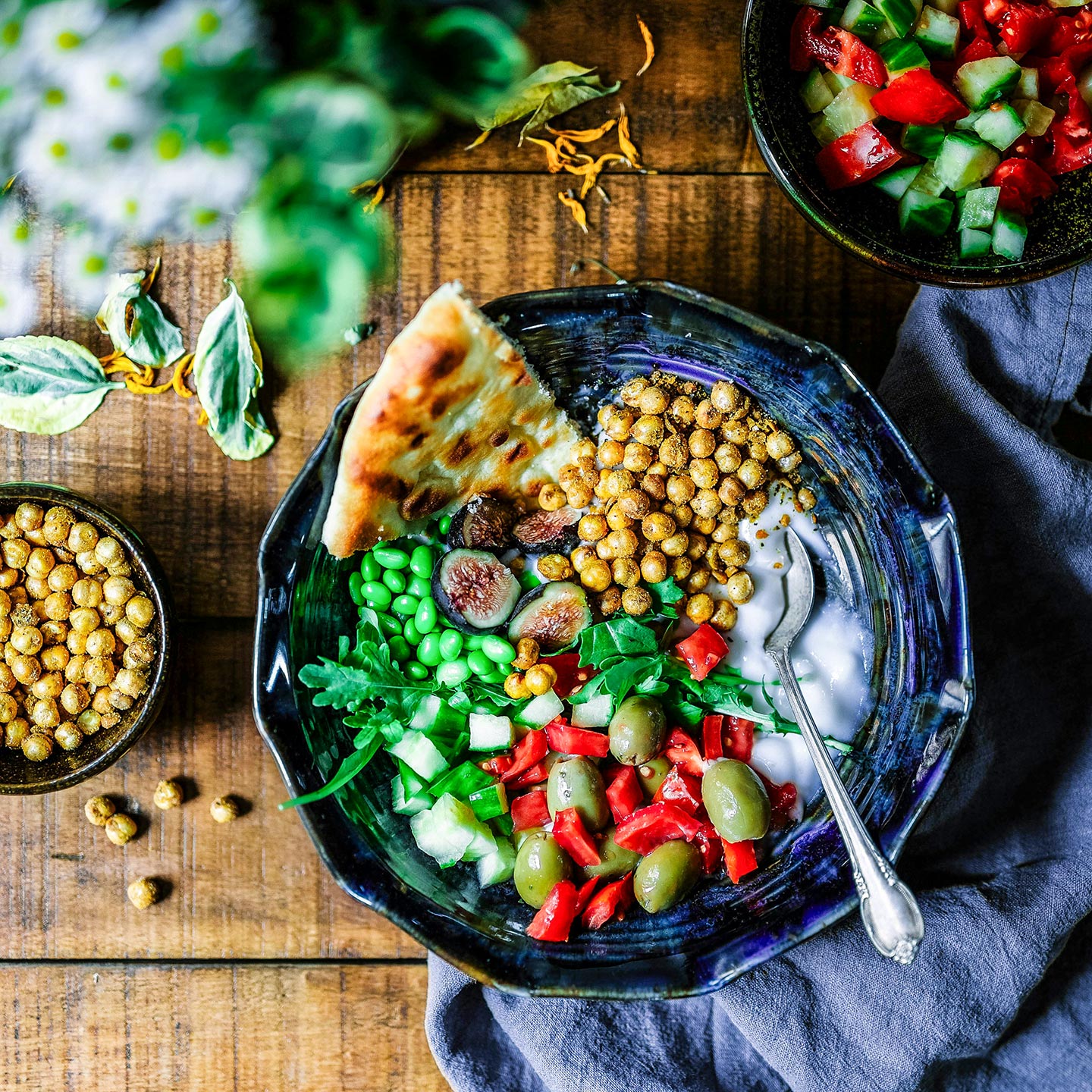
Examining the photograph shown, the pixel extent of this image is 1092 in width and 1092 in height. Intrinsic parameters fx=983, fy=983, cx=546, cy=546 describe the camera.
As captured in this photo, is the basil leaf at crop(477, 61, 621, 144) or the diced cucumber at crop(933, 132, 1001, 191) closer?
the diced cucumber at crop(933, 132, 1001, 191)

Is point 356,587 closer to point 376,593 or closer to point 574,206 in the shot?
point 376,593

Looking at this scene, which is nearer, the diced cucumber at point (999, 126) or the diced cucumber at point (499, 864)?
the diced cucumber at point (999, 126)

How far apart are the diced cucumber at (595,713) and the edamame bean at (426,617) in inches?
9.9

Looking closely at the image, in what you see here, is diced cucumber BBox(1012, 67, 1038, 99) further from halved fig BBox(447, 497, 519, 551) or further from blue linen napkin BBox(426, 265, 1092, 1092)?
halved fig BBox(447, 497, 519, 551)

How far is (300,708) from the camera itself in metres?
1.42

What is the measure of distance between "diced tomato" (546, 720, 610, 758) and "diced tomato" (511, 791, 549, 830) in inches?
3.1

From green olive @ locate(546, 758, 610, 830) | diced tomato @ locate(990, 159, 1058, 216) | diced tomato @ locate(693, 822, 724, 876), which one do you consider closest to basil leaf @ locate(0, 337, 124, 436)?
green olive @ locate(546, 758, 610, 830)

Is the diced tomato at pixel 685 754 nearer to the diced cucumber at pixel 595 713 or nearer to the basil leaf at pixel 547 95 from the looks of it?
the diced cucumber at pixel 595 713

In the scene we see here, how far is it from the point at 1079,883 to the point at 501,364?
47.3 inches

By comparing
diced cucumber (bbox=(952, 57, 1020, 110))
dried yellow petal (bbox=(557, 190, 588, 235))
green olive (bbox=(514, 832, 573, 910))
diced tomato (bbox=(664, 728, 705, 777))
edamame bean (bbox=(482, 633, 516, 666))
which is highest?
diced cucumber (bbox=(952, 57, 1020, 110))

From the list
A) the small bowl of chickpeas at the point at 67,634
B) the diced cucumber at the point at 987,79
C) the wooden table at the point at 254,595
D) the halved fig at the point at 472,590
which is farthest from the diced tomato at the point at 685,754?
the diced cucumber at the point at 987,79

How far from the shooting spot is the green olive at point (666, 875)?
54.6 inches

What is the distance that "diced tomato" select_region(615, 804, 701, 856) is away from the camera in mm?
1441

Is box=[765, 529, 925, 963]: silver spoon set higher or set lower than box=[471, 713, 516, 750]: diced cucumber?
higher
